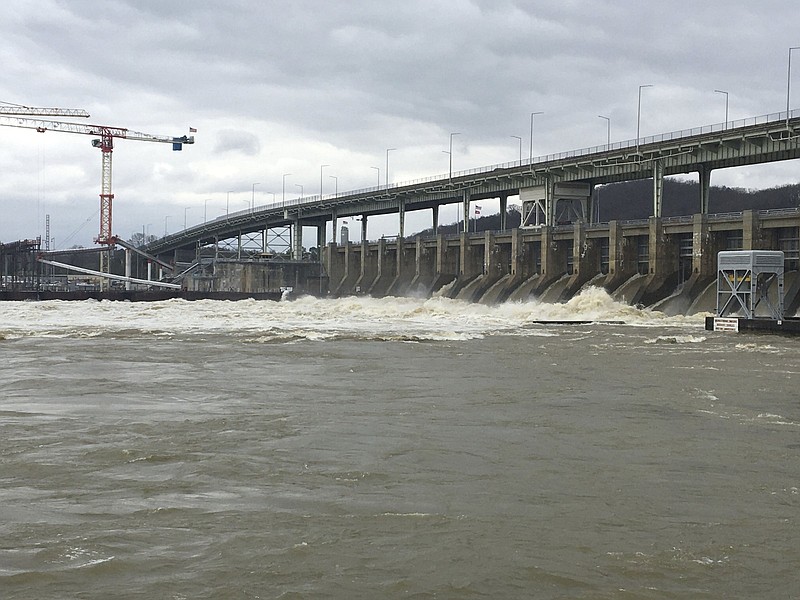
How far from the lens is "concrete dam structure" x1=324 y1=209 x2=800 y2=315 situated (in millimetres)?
49719

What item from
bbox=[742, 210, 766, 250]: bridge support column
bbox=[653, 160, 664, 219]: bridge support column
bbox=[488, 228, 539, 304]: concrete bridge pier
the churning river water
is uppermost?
bbox=[653, 160, 664, 219]: bridge support column

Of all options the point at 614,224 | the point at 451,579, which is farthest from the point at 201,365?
the point at 614,224

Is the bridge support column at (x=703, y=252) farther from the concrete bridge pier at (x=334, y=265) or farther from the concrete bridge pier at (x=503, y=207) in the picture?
the concrete bridge pier at (x=334, y=265)

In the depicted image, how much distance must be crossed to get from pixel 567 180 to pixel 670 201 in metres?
110

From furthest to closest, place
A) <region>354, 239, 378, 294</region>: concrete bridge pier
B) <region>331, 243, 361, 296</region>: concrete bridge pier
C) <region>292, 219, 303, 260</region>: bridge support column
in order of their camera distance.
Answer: <region>292, 219, 303, 260</region>: bridge support column → <region>331, 243, 361, 296</region>: concrete bridge pier → <region>354, 239, 378, 294</region>: concrete bridge pier

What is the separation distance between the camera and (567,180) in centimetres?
7200

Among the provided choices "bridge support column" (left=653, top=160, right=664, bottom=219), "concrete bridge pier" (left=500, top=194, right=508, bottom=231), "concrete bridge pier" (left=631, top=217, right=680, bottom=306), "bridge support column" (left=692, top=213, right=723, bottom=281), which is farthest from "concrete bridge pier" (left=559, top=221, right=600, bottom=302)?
"concrete bridge pier" (left=500, top=194, right=508, bottom=231)

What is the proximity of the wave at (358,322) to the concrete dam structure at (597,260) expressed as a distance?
2.07 m

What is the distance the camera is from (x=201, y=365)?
2530 centimetres

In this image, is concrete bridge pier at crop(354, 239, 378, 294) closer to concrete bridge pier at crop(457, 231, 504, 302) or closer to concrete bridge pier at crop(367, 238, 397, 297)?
concrete bridge pier at crop(367, 238, 397, 297)

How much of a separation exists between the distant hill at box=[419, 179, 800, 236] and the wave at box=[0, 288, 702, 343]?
4095 inches

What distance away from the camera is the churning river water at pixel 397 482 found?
23.8 feet

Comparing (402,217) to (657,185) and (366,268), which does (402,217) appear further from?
(657,185)

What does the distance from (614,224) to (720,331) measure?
19.6 meters
